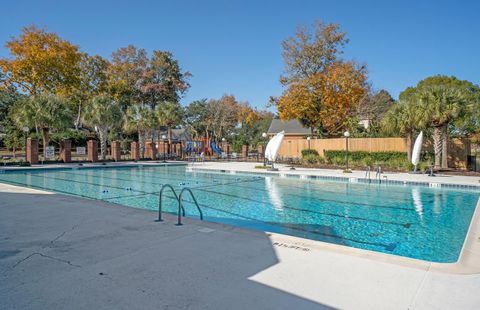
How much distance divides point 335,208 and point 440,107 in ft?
35.5

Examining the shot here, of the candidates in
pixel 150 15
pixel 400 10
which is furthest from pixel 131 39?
pixel 400 10

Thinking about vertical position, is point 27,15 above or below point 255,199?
above

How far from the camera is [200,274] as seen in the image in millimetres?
3701

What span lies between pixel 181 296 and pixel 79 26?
31869 millimetres

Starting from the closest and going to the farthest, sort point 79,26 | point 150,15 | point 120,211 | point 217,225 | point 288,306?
1. point 288,306
2. point 217,225
3. point 120,211
4. point 150,15
5. point 79,26

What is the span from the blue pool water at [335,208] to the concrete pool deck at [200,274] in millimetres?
1956

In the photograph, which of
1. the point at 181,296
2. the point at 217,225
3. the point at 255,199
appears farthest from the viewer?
the point at 255,199

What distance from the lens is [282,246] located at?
476 cm

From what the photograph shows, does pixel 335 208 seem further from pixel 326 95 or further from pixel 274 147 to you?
pixel 326 95

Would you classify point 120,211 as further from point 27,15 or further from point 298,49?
point 27,15

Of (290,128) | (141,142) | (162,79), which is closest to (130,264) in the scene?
(141,142)

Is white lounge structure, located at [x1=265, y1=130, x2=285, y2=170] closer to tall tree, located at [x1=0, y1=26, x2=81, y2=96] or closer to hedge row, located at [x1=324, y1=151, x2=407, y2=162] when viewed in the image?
hedge row, located at [x1=324, y1=151, x2=407, y2=162]

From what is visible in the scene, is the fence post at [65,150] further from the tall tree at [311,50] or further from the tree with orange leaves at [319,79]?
the tall tree at [311,50]

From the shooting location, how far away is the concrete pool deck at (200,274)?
3.05 metres
